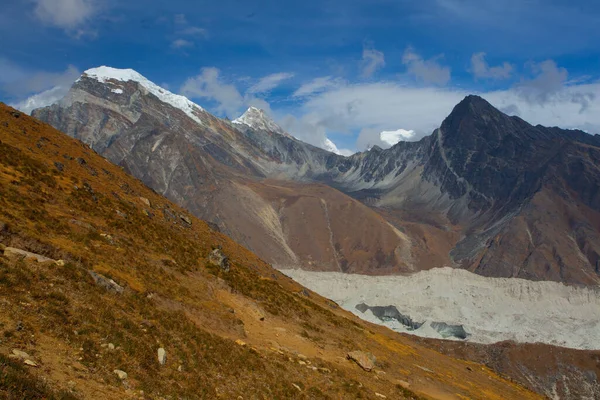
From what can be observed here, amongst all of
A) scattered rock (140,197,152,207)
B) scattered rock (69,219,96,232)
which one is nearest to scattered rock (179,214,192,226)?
scattered rock (140,197,152,207)

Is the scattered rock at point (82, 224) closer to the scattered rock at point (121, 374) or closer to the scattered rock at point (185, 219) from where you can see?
the scattered rock at point (121, 374)

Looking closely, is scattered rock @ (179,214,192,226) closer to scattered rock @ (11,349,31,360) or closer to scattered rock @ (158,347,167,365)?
scattered rock @ (158,347,167,365)

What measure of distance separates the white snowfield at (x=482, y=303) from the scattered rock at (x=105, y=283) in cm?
10755

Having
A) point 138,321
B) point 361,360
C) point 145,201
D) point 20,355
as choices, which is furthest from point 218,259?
point 20,355

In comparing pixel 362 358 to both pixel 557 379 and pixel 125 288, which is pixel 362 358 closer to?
pixel 125 288

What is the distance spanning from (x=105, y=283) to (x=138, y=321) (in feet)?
9.20

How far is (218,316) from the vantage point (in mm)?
23422

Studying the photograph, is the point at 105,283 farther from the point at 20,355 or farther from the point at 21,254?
the point at 20,355

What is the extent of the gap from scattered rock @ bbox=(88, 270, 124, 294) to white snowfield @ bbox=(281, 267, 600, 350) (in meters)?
108

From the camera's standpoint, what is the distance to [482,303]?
463 ft

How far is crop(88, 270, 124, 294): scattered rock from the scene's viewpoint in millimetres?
18766

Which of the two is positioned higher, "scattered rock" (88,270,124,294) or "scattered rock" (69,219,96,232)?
"scattered rock" (69,219,96,232)

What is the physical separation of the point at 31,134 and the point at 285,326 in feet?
106

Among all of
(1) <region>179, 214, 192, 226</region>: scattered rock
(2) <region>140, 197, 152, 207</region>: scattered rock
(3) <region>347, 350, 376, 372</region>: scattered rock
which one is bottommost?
(3) <region>347, 350, 376, 372</region>: scattered rock
